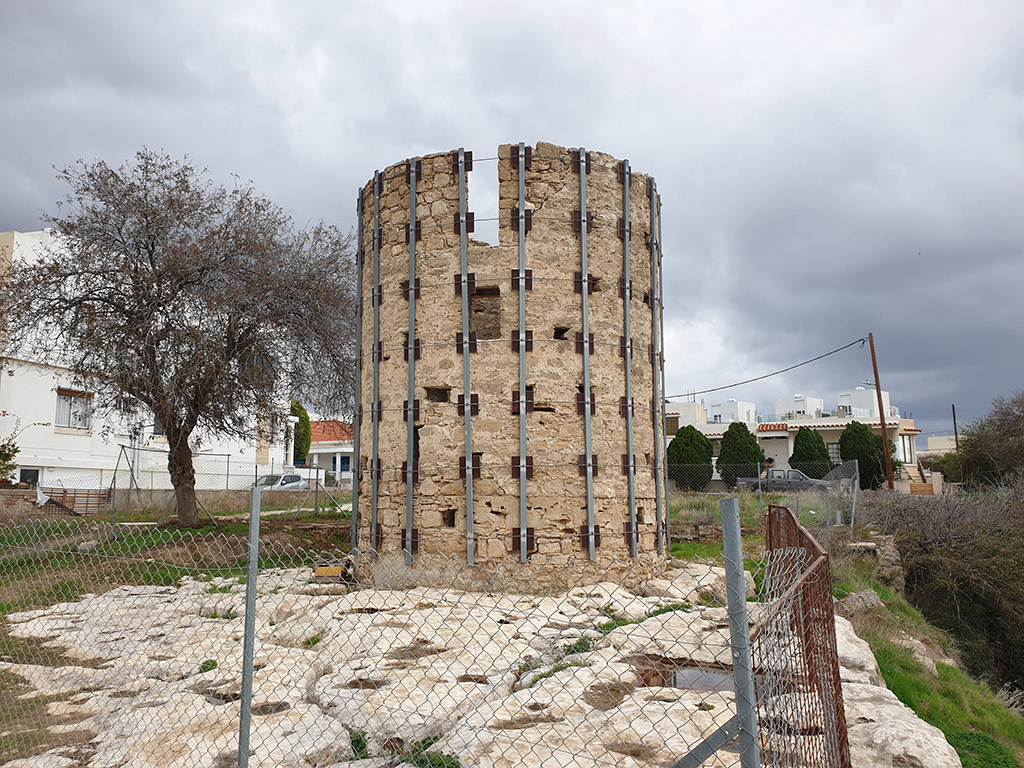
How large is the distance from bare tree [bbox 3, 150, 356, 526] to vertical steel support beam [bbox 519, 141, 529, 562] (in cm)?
758

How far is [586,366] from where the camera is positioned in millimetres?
10570

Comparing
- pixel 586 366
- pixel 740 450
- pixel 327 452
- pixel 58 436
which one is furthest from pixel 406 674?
pixel 327 452

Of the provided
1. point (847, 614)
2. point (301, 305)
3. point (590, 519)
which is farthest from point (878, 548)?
point (301, 305)

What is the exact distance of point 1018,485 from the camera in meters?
18.8

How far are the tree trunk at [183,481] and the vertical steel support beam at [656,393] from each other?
428 inches

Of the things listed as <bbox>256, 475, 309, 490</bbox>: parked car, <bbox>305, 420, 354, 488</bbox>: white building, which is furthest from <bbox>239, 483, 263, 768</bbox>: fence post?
<bbox>305, 420, 354, 488</bbox>: white building

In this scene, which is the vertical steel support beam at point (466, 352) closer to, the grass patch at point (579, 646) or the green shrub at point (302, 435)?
the grass patch at point (579, 646)

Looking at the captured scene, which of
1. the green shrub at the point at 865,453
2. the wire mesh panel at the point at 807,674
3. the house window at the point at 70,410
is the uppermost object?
the house window at the point at 70,410

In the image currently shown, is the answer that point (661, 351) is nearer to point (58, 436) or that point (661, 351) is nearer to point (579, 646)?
point (579, 646)

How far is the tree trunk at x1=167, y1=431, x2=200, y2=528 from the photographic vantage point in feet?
54.5

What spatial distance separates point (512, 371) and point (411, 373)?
1.53 meters

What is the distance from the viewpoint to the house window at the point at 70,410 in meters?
23.8

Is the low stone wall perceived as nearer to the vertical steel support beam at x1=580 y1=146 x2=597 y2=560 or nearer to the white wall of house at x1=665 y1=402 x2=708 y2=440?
the vertical steel support beam at x1=580 y1=146 x2=597 y2=560

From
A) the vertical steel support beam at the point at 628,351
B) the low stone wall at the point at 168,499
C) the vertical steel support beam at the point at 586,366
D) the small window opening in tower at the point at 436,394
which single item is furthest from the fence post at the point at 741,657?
the low stone wall at the point at 168,499
